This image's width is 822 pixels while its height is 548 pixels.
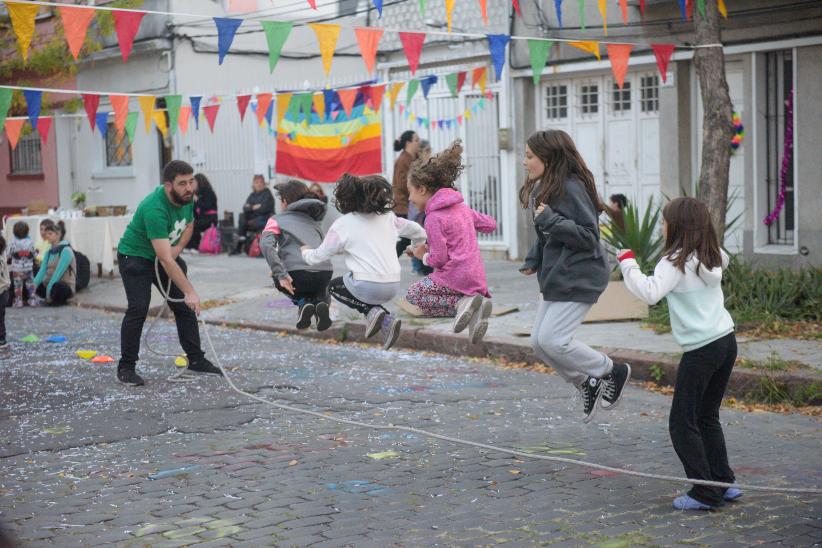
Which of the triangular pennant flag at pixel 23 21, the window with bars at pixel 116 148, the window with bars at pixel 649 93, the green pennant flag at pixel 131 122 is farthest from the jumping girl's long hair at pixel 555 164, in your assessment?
the window with bars at pixel 116 148

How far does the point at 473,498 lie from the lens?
612cm

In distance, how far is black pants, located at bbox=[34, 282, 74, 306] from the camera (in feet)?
55.4

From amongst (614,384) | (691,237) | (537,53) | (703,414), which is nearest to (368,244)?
(614,384)

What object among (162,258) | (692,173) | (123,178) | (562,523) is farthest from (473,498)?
(123,178)

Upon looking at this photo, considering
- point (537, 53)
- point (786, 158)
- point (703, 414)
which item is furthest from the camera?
point (786, 158)

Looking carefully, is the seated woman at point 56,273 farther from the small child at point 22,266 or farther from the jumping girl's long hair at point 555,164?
the jumping girl's long hair at point 555,164

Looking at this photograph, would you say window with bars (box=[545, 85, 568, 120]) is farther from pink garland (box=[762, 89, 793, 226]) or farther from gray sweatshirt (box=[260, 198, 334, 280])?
gray sweatshirt (box=[260, 198, 334, 280])

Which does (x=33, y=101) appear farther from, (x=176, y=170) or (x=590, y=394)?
(x=590, y=394)

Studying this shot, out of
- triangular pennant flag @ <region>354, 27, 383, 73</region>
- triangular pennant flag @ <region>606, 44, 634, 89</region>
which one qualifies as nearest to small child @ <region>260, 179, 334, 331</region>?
triangular pennant flag @ <region>354, 27, 383, 73</region>

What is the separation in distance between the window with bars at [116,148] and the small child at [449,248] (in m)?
18.9

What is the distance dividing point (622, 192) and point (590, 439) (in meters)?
10.5

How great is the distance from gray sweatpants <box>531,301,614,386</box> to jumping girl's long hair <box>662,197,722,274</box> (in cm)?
93

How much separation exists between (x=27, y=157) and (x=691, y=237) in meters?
25.4

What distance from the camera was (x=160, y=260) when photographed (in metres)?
9.68
